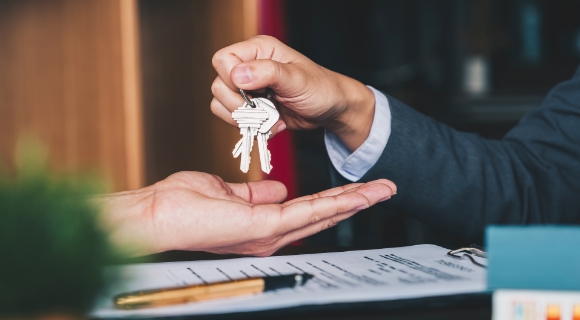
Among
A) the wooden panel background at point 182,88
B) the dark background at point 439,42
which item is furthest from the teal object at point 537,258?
the dark background at point 439,42

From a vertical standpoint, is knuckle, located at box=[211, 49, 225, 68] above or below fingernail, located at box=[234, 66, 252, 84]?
above

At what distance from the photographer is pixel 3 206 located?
0.38 m

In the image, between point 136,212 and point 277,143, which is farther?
point 277,143

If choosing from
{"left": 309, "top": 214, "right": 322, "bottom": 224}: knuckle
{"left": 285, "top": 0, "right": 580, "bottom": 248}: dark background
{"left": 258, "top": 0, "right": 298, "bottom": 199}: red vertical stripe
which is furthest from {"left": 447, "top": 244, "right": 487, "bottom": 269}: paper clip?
{"left": 285, "top": 0, "right": 580, "bottom": 248}: dark background

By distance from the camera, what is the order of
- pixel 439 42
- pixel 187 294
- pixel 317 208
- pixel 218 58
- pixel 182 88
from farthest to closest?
pixel 439 42 → pixel 182 88 → pixel 218 58 → pixel 317 208 → pixel 187 294

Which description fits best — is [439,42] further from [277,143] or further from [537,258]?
[537,258]

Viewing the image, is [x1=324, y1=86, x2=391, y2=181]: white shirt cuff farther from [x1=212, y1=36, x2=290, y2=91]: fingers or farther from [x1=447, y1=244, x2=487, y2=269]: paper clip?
[x1=447, y1=244, x2=487, y2=269]: paper clip

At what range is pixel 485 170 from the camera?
104 centimetres

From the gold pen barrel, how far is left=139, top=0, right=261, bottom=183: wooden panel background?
1.56 meters

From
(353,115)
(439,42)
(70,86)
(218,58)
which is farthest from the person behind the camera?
(439,42)

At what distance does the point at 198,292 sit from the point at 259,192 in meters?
0.35

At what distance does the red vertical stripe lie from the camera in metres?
1.91

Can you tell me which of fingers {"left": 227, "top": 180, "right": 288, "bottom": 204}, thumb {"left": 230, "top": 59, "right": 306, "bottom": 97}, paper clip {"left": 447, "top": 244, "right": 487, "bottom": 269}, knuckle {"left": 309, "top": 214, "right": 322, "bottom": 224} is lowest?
paper clip {"left": 447, "top": 244, "right": 487, "bottom": 269}

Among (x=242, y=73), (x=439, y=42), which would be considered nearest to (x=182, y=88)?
(x=242, y=73)
